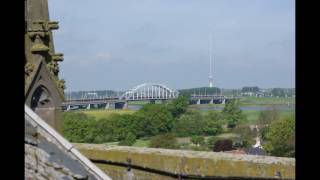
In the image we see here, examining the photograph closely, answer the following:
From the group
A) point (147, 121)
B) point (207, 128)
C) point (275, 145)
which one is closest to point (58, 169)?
point (275, 145)

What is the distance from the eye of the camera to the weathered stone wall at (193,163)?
8078 millimetres

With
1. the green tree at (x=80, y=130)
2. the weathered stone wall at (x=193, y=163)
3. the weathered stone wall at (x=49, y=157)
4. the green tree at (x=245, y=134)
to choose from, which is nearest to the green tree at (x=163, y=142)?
the green tree at (x=80, y=130)

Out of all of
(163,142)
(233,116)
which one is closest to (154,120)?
(163,142)

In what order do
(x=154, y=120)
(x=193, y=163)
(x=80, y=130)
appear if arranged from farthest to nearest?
1. (x=154, y=120)
2. (x=80, y=130)
3. (x=193, y=163)

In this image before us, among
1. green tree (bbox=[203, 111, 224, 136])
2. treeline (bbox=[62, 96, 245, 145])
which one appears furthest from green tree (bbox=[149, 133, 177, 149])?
green tree (bbox=[203, 111, 224, 136])

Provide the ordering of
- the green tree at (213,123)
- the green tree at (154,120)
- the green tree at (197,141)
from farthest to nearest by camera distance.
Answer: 1. the green tree at (213,123)
2. the green tree at (154,120)
3. the green tree at (197,141)

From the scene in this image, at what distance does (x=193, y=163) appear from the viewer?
9.02 m

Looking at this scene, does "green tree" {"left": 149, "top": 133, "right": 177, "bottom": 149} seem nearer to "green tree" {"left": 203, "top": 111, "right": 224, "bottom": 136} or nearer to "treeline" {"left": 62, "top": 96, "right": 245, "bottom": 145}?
"treeline" {"left": 62, "top": 96, "right": 245, "bottom": 145}

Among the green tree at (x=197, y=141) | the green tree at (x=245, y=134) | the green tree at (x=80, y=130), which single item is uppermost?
the green tree at (x=80, y=130)

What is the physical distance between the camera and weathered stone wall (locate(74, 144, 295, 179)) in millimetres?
8078

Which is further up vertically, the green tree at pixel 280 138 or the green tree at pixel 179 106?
the green tree at pixel 179 106

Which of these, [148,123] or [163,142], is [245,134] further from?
[163,142]

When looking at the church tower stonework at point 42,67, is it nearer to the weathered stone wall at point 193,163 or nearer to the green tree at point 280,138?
the weathered stone wall at point 193,163
